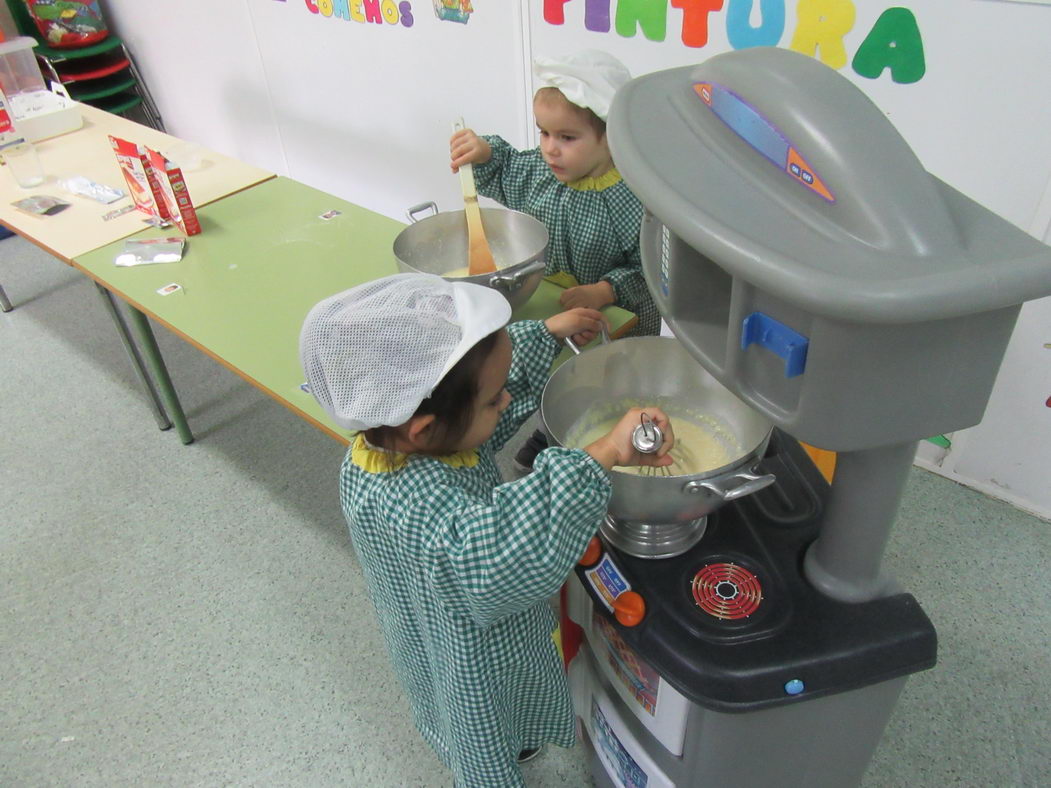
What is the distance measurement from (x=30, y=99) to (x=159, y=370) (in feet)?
3.98

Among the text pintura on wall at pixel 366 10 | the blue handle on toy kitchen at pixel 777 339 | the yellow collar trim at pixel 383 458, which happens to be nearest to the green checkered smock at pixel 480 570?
the yellow collar trim at pixel 383 458

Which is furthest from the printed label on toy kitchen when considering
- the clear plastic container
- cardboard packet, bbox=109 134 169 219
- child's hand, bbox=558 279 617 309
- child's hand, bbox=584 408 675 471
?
the clear plastic container

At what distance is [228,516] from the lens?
6.28 ft

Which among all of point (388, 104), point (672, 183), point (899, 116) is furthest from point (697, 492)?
point (388, 104)

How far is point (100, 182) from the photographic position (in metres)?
2.10

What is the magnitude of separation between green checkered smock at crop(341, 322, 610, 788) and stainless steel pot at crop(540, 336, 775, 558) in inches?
2.7

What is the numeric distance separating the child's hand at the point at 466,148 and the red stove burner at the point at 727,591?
0.94m

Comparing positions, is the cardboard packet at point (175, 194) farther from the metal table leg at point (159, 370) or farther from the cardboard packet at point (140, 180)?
the metal table leg at point (159, 370)

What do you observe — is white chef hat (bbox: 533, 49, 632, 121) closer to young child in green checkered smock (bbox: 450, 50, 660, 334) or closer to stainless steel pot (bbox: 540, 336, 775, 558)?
young child in green checkered smock (bbox: 450, 50, 660, 334)

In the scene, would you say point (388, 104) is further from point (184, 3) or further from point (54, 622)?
point (54, 622)

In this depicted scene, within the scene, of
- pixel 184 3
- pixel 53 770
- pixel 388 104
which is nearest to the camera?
pixel 53 770

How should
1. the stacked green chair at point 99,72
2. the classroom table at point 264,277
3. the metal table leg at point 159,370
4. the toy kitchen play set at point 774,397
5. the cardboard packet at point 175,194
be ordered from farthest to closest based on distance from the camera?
the stacked green chair at point 99,72 < the metal table leg at point 159,370 < the cardboard packet at point 175,194 < the classroom table at point 264,277 < the toy kitchen play set at point 774,397

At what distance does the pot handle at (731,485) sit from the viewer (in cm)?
74

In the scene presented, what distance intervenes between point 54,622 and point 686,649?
1.55m
